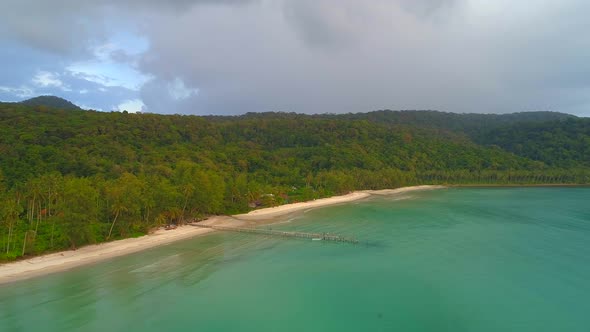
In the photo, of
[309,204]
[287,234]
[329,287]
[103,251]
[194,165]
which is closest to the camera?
[329,287]

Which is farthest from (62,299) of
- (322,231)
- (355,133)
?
(355,133)

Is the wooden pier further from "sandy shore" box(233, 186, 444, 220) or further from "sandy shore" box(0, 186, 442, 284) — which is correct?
"sandy shore" box(233, 186, 444, 220)

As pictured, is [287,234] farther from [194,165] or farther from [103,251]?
[194,165]

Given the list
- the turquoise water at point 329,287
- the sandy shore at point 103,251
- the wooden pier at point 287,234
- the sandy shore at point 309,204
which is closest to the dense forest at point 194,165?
the sandy shore at point 103,251

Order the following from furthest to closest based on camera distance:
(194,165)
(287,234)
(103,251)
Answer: (194,165) < (287,234) < (103,251)

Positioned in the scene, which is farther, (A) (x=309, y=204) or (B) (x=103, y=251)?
(A) (x=309, y=204)

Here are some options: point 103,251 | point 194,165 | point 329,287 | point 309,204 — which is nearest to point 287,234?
point 329,287

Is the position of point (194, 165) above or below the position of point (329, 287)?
above

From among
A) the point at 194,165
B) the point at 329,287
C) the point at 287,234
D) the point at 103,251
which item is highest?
the point at 194,165
